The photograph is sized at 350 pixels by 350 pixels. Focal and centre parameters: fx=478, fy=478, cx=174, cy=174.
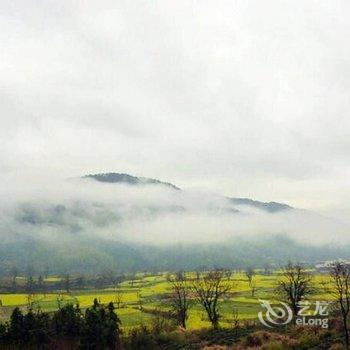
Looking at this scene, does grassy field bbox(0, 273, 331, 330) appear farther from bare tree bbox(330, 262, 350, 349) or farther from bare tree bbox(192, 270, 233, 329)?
bare tree bbox(330, 262, 350, 349)

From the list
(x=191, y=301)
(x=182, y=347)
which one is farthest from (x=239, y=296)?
(x=182, y=347)

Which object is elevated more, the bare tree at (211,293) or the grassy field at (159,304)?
the bare tree at (211,293)

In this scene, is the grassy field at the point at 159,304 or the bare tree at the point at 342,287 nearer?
the bare tree at the point at 342,287

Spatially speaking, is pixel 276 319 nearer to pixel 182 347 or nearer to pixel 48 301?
pixel 182 347

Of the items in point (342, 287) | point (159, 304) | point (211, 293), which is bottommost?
point (159, 304)

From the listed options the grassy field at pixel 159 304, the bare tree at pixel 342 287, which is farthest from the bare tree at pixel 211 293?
the bare tree at pixel 342 287

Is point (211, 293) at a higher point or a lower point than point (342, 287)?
lower

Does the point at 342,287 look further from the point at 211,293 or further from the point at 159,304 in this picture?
the point at 159,304

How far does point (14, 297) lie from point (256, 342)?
111702 millimetres

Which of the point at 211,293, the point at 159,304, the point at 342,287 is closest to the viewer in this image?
the point at 342,287

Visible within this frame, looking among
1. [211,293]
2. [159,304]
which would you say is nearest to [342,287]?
[211,293]

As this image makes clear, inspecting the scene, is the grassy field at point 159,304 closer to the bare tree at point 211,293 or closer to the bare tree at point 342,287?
the bare tree at point 211,293

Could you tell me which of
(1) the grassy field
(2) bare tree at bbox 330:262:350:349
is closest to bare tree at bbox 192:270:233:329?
(1) the grassy field

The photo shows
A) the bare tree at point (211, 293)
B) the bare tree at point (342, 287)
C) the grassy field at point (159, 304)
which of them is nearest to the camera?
the bare tree at point (342, 287)
